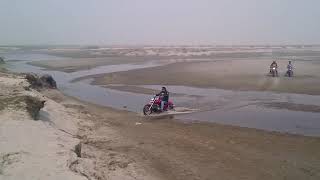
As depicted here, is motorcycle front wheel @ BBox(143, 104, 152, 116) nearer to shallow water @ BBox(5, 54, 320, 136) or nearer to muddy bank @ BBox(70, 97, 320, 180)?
shallow water @ BBox(5, 54, 320, 136)

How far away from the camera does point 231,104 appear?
2061 centimetres

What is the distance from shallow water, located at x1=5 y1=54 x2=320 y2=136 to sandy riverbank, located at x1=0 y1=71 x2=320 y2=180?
1497 mm

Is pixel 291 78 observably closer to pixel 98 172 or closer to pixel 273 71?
pixel 273 71

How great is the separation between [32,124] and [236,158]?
5548 mm

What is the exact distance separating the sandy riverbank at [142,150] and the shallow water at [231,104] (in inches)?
58.9

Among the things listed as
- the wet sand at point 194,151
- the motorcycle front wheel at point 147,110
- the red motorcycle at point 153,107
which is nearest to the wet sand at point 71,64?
the red motorcycle at point 153,107

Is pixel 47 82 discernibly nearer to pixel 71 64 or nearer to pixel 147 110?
pixel 147 110

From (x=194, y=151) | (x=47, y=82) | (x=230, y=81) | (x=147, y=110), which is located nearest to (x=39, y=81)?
(x=47, y=82)

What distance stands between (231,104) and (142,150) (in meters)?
10.2

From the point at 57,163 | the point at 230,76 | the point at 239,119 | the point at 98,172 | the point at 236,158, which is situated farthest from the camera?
the point at 230,76

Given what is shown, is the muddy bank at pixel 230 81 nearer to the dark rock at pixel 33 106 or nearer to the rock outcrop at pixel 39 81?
the rock outcrop at pixel 39 81

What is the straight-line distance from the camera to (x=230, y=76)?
34312mm

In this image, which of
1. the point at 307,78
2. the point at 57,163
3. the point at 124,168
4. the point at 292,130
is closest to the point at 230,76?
the point at 307,78

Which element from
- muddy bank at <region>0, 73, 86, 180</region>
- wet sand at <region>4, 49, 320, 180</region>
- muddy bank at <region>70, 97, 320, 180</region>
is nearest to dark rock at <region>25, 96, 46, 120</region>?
muddy bank at <region>0, 73, 86, 180</region>
